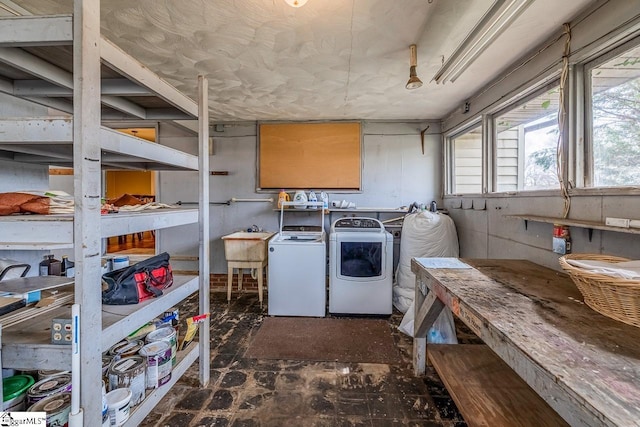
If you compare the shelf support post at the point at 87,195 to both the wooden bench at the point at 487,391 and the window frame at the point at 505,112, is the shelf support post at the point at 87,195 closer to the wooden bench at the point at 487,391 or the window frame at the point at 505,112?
the wooden bench at the point at 487,391

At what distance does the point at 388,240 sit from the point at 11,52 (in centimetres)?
280

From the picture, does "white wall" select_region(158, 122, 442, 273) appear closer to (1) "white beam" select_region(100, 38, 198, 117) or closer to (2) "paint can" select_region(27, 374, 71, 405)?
(1) "white beam" select_region(100, 38, 198, 117)

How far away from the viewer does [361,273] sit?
286 centimetres

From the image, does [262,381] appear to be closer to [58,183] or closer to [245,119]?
[245,119]

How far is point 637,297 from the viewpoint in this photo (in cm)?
90

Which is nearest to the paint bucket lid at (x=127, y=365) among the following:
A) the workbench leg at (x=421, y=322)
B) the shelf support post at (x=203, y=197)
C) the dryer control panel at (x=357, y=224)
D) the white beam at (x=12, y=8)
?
the shelf support post at (x=203, y=197)

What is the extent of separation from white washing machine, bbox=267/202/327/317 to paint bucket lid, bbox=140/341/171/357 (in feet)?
4.85

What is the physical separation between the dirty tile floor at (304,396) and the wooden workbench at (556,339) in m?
0.69

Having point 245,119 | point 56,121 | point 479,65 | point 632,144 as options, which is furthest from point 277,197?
point 632,144

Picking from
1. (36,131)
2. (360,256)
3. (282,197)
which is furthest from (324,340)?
(36,131)

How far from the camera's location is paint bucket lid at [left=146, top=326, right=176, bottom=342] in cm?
147

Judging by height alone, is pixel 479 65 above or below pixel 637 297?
above

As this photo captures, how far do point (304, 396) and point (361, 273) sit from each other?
4.51ft

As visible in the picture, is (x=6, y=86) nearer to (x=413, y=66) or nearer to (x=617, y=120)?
(x=413, y=66)
